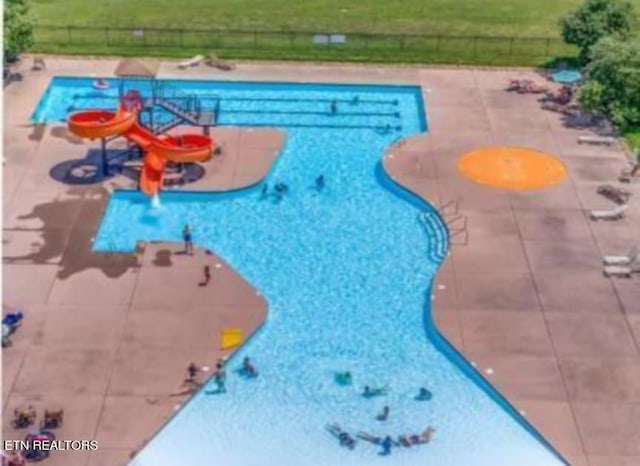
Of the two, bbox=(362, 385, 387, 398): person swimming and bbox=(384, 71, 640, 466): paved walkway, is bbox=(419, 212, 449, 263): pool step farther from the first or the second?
bbox=(362, 385, 387, 398): person swimming

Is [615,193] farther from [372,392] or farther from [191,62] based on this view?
[191,62]

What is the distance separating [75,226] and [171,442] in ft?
47.7

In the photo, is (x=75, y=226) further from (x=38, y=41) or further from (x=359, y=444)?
(x=38, y=41)

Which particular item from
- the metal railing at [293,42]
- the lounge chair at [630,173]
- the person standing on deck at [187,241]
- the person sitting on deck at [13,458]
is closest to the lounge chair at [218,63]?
the metal railing at [293,42]

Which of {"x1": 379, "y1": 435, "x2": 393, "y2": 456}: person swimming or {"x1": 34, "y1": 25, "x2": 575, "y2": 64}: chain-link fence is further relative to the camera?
{"x1": 34, "y1": 25, "x2": 575, "y2": 64}: chain-link fence

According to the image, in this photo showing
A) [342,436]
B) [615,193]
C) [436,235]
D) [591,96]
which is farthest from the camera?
[591,96]

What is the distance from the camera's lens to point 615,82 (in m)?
52.4

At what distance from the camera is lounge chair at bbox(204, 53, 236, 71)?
58.9 metres

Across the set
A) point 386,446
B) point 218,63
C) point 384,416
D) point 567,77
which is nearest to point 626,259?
point 384,416

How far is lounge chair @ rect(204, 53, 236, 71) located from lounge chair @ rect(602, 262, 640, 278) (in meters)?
27.1

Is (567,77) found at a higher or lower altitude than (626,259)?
higher

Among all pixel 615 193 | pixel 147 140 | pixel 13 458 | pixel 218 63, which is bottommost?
pixel 13 458

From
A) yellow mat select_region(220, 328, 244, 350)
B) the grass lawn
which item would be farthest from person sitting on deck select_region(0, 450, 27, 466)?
the grass lawn

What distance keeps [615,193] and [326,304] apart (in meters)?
15.7
